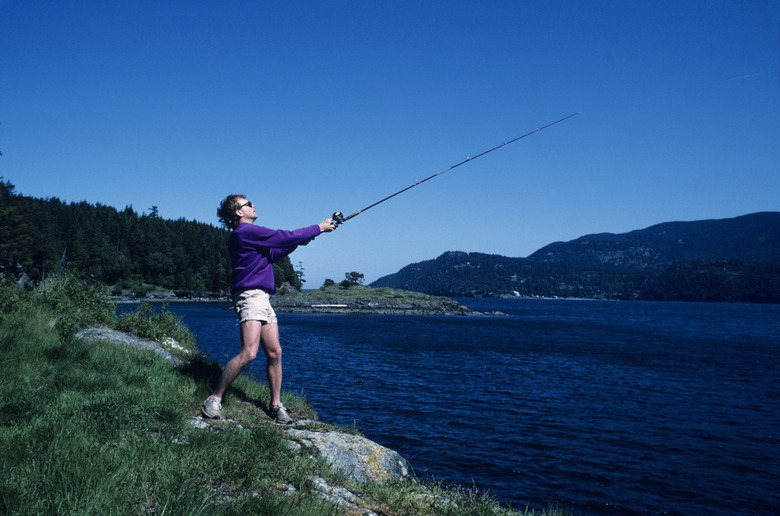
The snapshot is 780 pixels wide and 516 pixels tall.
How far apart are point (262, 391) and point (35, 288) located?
745 centimetres

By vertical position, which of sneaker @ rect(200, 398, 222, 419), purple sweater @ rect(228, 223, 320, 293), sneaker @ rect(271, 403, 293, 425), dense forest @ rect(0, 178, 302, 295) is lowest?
sneaker @ rect(271, 403, 293, 425)

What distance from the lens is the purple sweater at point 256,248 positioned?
553cm

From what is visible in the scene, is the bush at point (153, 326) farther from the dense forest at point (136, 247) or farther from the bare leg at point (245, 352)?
the dense forest at point (136, 247)

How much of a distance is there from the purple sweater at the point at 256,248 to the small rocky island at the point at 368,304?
7685cm

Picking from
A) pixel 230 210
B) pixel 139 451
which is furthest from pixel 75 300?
pixel 139 451

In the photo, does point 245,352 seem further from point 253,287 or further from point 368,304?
point 368,304

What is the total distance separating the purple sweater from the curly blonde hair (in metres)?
0.34

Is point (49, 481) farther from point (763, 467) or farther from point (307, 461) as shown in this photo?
point (763, 467)

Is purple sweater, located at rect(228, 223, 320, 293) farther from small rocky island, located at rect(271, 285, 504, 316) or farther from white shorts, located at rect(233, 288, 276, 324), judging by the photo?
small rocky island, located at rect(271, 285, 504, 316)

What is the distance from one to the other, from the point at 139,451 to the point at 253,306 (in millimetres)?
2136

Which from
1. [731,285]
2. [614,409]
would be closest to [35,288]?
[614,409]

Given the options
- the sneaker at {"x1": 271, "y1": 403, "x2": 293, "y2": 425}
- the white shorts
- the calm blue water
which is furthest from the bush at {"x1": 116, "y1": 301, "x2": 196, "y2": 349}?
the white shorts


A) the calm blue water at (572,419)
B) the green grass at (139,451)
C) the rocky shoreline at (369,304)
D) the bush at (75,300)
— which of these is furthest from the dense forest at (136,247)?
the green grass at (139,451)

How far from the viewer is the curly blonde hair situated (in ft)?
19.5
